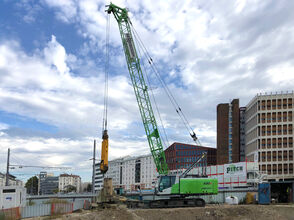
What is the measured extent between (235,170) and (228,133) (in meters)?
69.7

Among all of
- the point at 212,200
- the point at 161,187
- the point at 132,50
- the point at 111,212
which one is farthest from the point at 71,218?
the point at 132,50

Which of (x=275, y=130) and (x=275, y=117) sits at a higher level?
(x=275, y=117)

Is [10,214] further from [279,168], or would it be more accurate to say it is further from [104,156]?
[279,168]

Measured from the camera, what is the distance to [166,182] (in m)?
39.5

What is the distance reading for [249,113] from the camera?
111750 millimetres

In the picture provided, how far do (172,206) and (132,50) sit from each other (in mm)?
28339

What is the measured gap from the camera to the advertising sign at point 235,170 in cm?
5046

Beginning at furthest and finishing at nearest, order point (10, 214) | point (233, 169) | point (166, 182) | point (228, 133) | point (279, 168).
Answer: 1. point (228, 133)
2. point (279, 168)
3. point (233, 169)
4. point (166, 182)
5. point (10, 214)

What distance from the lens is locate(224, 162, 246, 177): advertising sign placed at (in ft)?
166

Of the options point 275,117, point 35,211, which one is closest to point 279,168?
Result: point 275,117

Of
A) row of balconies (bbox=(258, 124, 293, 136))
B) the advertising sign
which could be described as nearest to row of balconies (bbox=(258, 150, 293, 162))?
row of balconies (bbox=(258, 124, 293, 136))

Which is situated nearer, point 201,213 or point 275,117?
point 201,213

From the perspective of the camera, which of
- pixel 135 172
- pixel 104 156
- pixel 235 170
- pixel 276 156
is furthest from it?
pixel 135 172

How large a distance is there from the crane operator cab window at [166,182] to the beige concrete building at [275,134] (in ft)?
215
